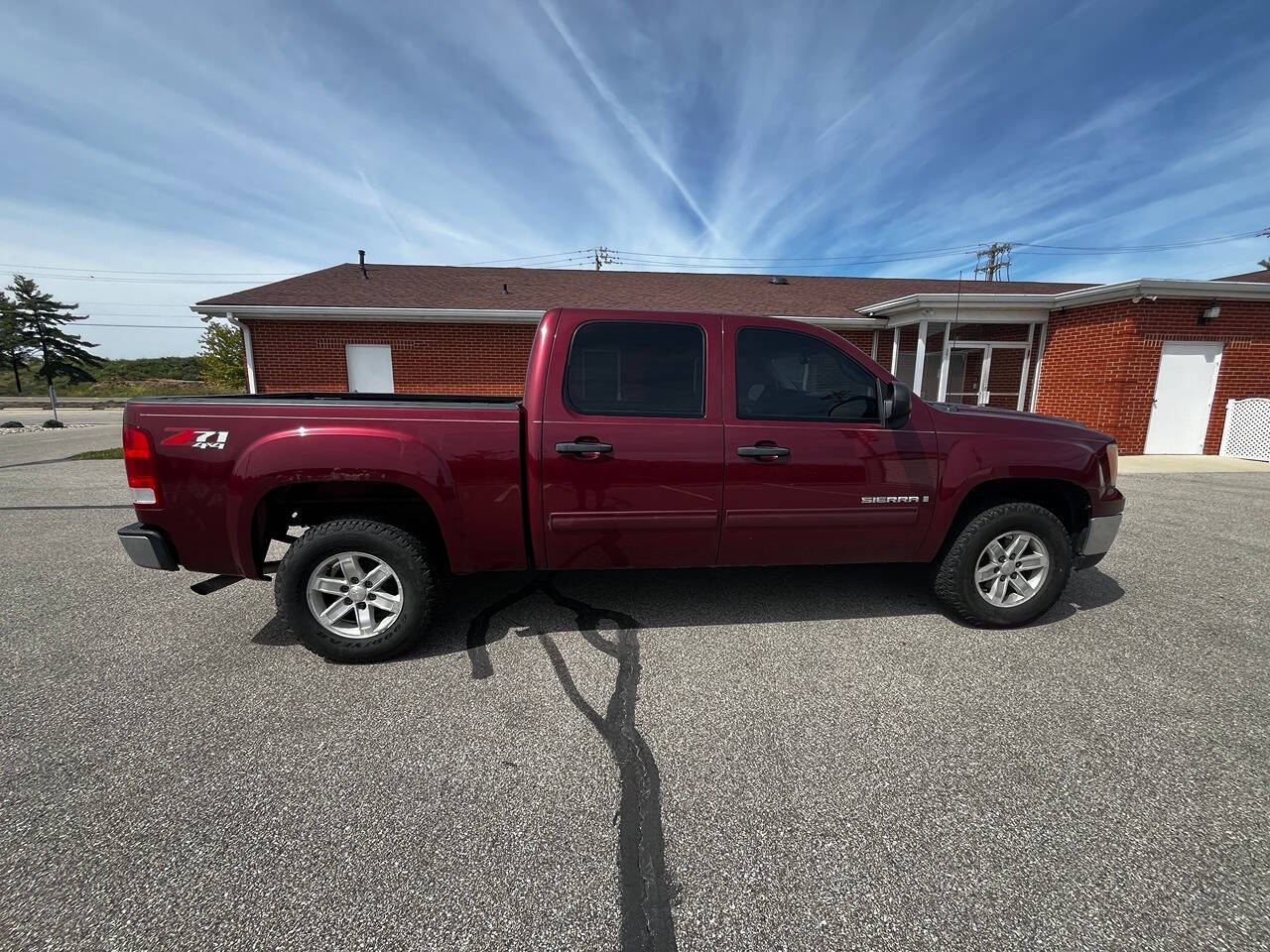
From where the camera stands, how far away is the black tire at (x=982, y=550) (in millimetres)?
3236

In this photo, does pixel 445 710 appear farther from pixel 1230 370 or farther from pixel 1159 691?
pixel 1230 370

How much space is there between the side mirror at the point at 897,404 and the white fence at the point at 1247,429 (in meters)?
12.2

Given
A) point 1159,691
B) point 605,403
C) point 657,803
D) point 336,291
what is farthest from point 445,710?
point 336,291

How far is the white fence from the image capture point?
9.88 metres

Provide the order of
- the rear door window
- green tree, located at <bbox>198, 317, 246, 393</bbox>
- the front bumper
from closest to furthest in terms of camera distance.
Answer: the rear door window → the front bumper → green tree, located at <bbox>198, 317, 246, 393</bbox>

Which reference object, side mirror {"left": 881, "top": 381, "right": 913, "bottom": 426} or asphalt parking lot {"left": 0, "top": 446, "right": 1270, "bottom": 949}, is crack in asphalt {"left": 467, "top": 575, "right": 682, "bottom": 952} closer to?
asphalt parking lot {"left": 0, "top": 446, "right": 1270, "bottom": 949}

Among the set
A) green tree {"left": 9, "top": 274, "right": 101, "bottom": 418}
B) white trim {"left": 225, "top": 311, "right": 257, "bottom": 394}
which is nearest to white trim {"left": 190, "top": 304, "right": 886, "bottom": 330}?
white trim {"left": 225, "top": 311, "right": 257, "bottom": 394}

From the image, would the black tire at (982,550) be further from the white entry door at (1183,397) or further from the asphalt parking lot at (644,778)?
the white entry door at (1183,397)

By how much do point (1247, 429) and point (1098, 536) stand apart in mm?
11106

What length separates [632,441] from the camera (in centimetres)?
288

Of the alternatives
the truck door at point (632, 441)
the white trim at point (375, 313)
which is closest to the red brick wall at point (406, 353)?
the white trim at point (375, 313)

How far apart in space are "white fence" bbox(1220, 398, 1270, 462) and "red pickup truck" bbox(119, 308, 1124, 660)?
35.5 feet

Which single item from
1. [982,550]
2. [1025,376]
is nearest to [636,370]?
[982,550]

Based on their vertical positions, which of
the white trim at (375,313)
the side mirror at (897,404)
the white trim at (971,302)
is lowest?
the side mirror at (897,404)
